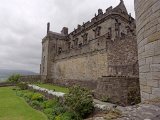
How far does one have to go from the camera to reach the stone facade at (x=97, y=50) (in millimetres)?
19359

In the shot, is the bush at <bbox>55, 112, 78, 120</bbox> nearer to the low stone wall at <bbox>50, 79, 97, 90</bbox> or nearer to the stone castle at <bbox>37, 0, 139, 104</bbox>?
the stone castle at <bbox>37, 0, 139, 104</bbox>

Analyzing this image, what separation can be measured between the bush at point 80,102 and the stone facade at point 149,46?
17.8 ft

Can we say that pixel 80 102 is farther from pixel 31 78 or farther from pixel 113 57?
pixel 31 78

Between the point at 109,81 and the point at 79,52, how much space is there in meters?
12.3

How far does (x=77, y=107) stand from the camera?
11734mm

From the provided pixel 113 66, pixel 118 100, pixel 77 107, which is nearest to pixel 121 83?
pixel 118 100

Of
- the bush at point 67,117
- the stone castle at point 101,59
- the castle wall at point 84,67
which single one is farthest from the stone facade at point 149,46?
the castle wall at point 84,67

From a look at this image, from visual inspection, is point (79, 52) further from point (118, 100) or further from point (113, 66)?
point (118, 100)

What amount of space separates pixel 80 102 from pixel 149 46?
671cm

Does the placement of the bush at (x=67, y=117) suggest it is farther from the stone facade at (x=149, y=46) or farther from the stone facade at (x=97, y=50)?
the stone facade at (x=97, y=50)

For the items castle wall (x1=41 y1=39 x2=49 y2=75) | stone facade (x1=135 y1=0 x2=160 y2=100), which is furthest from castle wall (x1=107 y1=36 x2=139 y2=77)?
castle wall (x1=41 y1=39 x2=49 y2=75)

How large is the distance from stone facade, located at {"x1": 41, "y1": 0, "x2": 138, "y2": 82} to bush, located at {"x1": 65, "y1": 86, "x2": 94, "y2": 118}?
235 inches

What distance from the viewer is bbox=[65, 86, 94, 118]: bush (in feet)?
38.0

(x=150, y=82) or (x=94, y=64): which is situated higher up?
(x=94, y=64)
